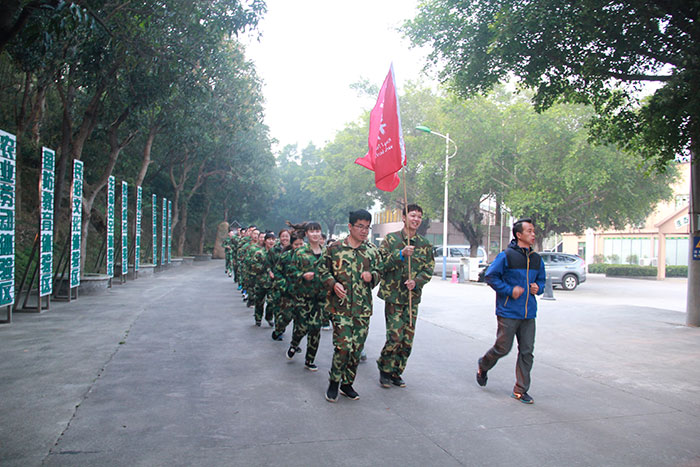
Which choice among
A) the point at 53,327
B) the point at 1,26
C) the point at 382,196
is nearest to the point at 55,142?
the point at 53,327

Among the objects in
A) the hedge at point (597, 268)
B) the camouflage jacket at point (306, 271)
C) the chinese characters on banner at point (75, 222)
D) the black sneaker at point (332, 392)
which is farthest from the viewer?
the hedge at point (597, 268)

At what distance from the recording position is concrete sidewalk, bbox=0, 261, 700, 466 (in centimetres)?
386

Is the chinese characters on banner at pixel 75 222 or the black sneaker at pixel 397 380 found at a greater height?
the chinese characters on banner at pixel 75 222

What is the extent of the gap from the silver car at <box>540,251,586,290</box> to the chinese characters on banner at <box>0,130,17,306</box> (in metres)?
17.1

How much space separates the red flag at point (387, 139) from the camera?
5535 millimetres

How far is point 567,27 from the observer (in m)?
9.41

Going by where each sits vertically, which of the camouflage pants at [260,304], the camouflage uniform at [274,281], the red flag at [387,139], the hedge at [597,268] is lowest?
the hedge at [597,268]

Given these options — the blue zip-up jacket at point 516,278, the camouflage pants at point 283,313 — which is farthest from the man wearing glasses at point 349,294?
the camouflage pants at point 283,313

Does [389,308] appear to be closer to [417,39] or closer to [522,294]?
[522,294]

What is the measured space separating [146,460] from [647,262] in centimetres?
3918

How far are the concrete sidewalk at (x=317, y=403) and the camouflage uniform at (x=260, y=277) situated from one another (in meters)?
0.57

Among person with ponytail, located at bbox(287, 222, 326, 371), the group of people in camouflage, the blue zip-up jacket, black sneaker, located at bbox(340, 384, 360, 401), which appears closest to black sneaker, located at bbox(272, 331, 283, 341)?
the group of people in camouflage

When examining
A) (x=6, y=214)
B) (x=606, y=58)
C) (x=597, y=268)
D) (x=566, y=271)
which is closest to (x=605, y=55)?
(x=606, y=58)

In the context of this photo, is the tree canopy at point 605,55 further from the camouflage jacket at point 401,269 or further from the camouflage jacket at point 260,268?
the camouflage jacket at point 260,268
